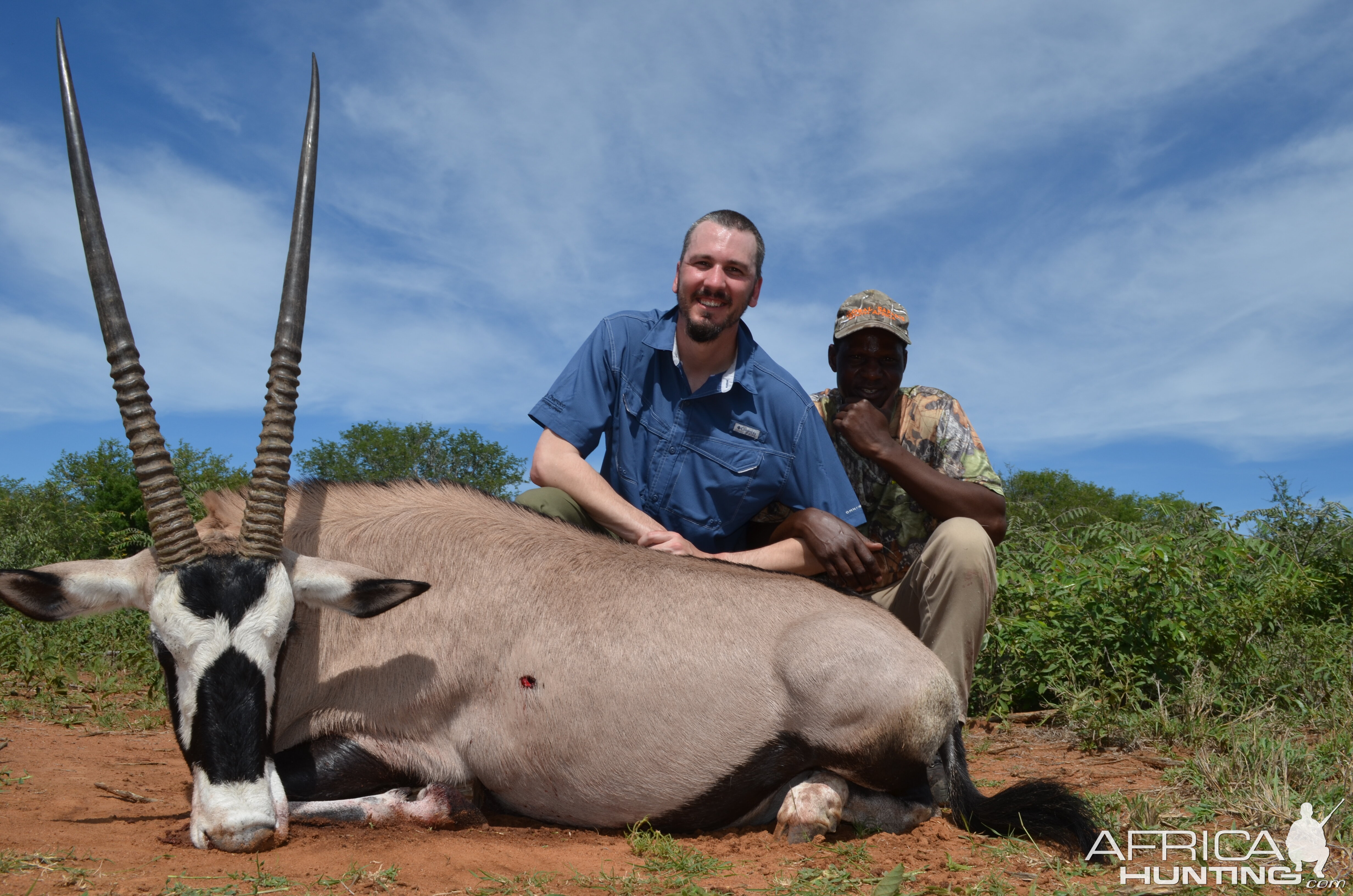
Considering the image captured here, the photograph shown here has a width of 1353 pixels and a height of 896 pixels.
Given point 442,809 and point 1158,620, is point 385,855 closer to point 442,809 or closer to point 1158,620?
point 442,809

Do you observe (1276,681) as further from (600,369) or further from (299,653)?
(299,653)

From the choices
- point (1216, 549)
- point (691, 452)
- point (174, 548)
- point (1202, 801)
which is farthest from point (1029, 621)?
point (174, 548)

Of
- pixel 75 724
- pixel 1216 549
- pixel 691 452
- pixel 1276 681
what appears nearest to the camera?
pixel 691 452

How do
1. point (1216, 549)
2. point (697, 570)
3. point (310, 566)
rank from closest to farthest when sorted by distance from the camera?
point (310, 566) < point (697, 570) < point (1216, 549)

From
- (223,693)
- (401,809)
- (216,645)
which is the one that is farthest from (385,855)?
(216,645)

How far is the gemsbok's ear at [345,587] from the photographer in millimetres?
3701

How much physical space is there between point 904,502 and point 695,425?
148cm

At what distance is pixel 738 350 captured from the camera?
5.75 m

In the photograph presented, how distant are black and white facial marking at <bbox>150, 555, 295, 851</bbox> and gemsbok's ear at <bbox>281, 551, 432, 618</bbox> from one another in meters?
0.22

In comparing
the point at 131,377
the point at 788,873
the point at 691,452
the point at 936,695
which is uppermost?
the point at 691,452

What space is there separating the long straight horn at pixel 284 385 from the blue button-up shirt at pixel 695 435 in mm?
1707

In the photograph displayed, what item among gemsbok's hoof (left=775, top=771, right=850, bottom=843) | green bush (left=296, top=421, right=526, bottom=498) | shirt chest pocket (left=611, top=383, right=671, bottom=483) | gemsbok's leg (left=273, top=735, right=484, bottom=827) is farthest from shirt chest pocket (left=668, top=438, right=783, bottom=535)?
green bush (left=296, top=421, right=526, bottom=498)

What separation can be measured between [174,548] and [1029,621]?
5399mm

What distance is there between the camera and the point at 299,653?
3.86 m
